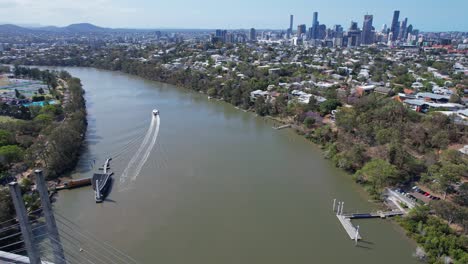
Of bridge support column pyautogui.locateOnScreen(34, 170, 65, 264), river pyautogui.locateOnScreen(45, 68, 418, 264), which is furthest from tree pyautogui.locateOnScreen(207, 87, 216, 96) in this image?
bridge support column pyautogui.locateOnScreen(34, 170, 65, 264)

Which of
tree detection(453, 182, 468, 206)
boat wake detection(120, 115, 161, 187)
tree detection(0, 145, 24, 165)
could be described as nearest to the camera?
tree detection(453, 182, 468, 206)

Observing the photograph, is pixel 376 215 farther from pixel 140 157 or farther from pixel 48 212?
pixel 140 157

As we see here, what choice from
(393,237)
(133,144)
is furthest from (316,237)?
(133,144)

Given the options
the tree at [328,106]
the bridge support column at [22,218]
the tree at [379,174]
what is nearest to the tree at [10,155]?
the bridge support column at [22,218]

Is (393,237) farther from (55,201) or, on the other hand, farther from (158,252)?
(55,201)

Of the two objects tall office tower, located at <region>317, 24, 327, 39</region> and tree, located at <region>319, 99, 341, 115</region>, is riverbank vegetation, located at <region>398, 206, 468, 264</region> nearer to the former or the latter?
tree, located at <region>319, 99, 341, 115</region>

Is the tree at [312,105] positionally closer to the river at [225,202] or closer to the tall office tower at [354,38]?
the river at [225,202]

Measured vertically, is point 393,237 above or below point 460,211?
below
